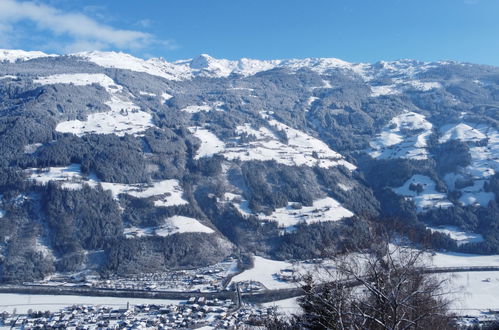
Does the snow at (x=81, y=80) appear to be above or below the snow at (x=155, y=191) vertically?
above

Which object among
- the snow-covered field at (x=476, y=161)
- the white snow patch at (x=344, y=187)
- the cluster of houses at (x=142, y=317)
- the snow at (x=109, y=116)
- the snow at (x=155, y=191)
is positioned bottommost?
the cluster of houses at (x=142, y=317)

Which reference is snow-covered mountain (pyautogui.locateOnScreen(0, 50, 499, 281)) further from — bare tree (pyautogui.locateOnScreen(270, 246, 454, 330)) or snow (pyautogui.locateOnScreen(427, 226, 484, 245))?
bare tree (pyautogui.locateOnScreen(270, 246, 454, 330))

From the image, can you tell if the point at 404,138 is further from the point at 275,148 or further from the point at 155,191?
the point at 155,191

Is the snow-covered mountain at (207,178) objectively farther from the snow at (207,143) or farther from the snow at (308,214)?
the snow at (207,143)

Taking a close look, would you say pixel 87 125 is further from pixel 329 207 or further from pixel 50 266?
pixel 329 207

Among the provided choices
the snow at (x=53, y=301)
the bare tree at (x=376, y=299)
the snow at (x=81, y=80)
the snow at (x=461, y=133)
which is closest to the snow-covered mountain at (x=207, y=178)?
the snow at (x=461, y=133)

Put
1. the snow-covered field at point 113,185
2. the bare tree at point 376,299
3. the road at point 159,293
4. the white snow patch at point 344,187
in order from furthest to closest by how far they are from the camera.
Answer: the white snow patch at point 344,187, the snow-covered field at point 113,185, the road at point 159,293, the bare tree at point 376,299
